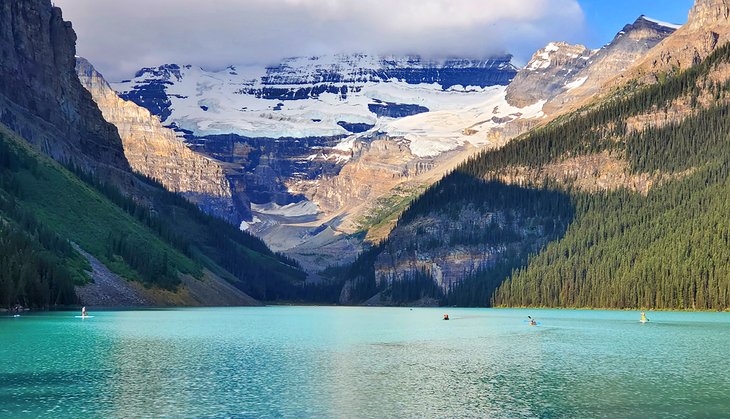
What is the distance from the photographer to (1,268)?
171 metres

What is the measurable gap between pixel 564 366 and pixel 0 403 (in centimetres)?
5116

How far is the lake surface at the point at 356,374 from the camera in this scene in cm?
6500

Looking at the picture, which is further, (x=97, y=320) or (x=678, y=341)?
(x=97, y=320)

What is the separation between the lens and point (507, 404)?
67.2 meters

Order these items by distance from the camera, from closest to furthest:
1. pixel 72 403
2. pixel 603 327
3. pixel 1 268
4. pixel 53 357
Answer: pixel 72 403 → pixel 53 357 → pixel 603 327 → pixel 1 268

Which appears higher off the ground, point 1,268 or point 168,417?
point 1,268

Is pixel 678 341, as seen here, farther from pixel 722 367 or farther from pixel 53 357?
pixel 53 357

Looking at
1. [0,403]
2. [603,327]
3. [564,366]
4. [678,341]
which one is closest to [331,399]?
[0,403]

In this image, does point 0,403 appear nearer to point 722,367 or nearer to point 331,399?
point 331,399

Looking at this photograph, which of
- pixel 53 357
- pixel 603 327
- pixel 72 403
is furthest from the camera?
pixel 603 327

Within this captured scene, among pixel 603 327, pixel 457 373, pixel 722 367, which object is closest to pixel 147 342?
pixel 457 373

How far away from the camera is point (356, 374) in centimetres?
8331

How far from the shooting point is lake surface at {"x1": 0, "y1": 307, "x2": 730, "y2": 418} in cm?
6500

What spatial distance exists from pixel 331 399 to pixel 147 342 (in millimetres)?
50108
